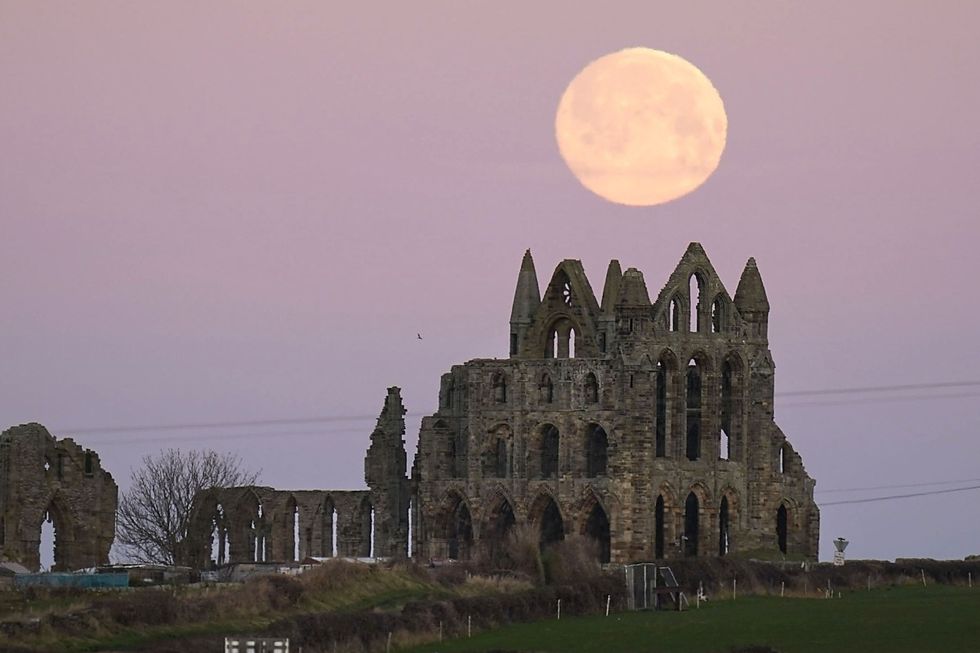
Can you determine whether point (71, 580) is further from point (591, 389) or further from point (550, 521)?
point (591, 389)

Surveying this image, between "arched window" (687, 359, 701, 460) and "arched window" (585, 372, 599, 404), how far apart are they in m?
5.20

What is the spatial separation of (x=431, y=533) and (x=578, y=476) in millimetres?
7801

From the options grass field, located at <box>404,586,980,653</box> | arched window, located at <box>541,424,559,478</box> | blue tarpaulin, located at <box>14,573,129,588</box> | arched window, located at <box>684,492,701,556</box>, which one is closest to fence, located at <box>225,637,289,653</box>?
grass field, located at <box>404,586,980,653</box>

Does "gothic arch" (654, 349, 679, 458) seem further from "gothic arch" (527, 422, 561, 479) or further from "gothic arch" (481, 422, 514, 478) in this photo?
"gothic arch" (481, 422, 514, 478)

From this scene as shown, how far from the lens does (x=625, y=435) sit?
5536 inches

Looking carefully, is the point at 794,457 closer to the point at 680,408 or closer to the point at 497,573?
the point at 680,408

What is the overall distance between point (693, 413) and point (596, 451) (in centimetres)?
502

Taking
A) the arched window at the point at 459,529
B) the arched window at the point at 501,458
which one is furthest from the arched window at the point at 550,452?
the arched window at the point at 459,529

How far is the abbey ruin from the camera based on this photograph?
142 m

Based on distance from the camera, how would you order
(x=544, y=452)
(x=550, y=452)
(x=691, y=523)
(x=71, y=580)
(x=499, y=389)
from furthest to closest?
(x=550, y=452) → (x=499, y=389) → (x=544, y=452) → (x=691, y=523) → (x=71, y=580)

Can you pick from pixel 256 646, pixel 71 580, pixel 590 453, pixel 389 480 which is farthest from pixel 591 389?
pixel 256 646

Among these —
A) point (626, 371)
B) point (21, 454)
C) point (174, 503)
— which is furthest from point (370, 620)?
point (174, 503)

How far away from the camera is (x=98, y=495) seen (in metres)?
132

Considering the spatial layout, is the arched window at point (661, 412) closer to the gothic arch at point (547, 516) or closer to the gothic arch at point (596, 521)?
the gothic arch at point (596, 521)
